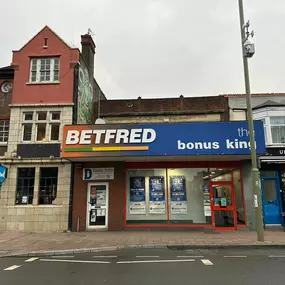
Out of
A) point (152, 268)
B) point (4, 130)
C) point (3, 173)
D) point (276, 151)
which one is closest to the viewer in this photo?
→ point (152, 268)

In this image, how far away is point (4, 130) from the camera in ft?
49.3

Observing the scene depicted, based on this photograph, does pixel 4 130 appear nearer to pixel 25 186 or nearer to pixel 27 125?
pixel 27 125

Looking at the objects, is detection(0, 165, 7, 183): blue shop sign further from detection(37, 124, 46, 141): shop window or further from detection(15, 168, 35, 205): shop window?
detection(37, 124, 46, 141): shop window

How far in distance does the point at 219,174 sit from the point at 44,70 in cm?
1102

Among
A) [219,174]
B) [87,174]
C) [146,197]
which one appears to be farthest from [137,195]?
[219,174]

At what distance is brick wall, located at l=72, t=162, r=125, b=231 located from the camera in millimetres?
13648

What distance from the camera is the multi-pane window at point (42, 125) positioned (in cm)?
1462

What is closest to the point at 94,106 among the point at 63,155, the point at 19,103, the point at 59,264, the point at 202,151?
the point at 19,103

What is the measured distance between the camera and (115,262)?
25.5ft

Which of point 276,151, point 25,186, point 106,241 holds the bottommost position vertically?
point 106,241

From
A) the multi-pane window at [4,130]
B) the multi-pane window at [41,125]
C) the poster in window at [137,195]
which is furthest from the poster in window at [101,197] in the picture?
the multi-pane window at [4,130]

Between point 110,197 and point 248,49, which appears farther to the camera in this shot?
point 110,197

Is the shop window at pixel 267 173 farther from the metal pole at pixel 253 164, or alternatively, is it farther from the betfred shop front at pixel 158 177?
the metal pole at pixel 253 164

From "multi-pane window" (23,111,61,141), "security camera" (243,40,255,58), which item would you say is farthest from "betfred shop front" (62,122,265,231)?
"security camera" (243,40,255,58)
